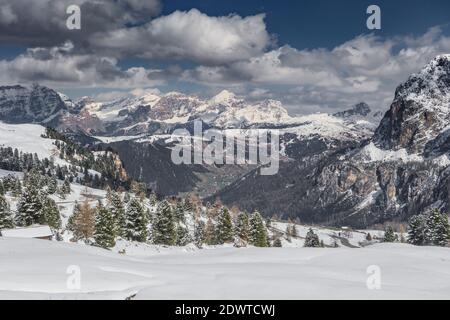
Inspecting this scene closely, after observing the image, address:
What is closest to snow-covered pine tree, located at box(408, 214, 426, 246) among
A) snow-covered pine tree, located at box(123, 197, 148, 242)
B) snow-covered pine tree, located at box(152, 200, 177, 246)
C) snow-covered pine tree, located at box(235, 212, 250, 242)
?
snow-covered pine tree, located at box(235, 212, 250, 242)

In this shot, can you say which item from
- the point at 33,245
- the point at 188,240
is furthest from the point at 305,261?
the point at 188,240

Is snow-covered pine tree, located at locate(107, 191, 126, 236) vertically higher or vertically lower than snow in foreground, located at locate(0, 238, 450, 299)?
lower

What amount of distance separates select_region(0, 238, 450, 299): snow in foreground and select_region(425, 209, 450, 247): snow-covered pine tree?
75472mm

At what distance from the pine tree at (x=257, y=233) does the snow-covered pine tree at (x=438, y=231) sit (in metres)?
37.0

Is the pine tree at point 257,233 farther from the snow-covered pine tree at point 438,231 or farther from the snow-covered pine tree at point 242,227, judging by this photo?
the snow-covered pine tree at point 438,231

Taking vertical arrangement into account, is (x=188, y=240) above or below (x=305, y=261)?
below

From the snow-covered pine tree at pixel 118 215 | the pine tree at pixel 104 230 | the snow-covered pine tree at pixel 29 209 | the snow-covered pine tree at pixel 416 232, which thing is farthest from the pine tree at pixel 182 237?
the snow-covered pine tree at pixel 416 232

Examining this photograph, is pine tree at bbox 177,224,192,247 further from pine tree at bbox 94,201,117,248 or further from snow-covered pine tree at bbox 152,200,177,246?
pine tree at bbox 94,201,117,248

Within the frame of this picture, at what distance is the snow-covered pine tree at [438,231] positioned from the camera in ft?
352

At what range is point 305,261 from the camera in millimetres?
36125

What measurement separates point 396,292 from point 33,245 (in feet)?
87.2

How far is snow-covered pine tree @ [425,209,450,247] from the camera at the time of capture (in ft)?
352
